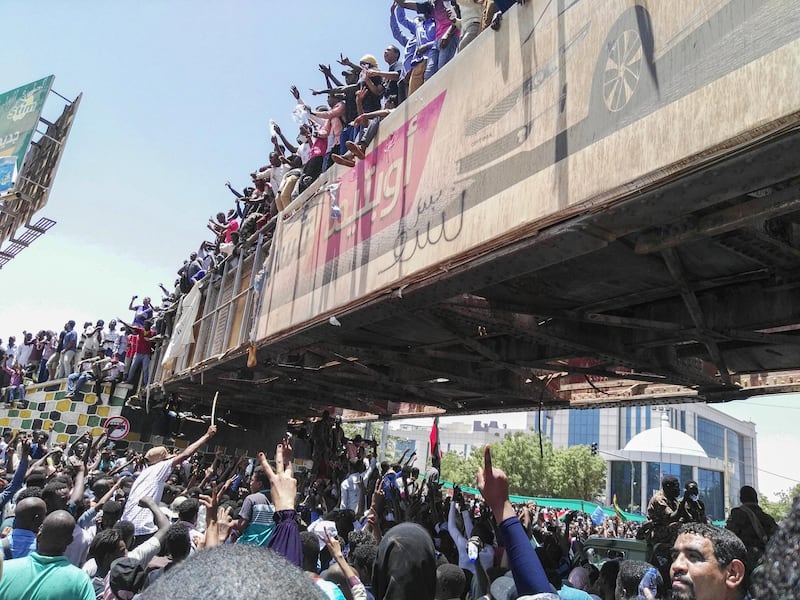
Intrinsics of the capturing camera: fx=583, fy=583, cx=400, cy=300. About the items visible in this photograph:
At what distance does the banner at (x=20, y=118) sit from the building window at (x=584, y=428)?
8675cm

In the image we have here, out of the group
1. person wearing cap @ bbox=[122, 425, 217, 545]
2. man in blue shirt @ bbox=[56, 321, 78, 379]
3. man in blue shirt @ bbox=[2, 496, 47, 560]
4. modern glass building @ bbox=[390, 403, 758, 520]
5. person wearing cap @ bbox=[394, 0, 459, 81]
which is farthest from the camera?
modern glass building @ bbox=[390, 403, 758, 520]

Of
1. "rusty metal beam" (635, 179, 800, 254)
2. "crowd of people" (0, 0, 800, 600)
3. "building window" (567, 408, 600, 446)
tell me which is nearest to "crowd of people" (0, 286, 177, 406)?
"crowd of people" (0, 0, 800, 600)

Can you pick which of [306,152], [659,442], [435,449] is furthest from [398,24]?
[659,442]

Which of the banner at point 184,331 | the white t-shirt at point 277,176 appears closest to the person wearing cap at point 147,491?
the white t-shirt at point 277,176

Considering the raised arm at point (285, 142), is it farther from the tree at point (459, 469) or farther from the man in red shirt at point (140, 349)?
the tree at point (459, 469)

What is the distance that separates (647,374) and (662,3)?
16.1 feet

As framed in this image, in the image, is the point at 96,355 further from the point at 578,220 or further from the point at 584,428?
the point at 584,428

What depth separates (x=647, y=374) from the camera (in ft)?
24.4

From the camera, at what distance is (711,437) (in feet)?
307

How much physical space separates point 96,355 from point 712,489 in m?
86.6

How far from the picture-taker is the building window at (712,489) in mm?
77875

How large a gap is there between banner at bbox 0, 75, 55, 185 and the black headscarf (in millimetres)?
36417

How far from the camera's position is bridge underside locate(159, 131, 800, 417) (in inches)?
141

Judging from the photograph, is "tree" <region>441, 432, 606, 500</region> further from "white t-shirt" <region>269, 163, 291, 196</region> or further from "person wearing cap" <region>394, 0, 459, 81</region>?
"person wearing cap" <region>394, 0, 459, 81</region>
